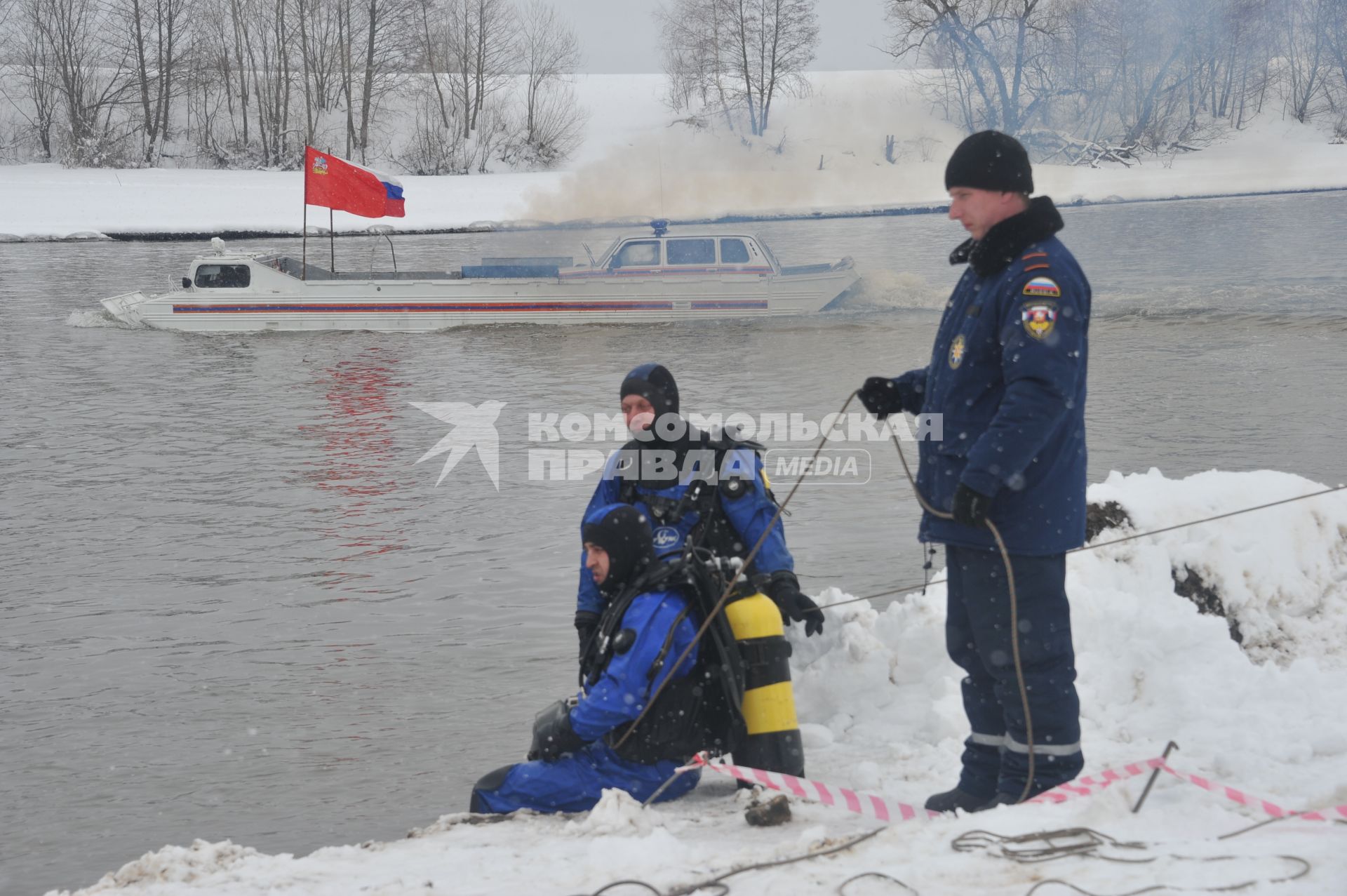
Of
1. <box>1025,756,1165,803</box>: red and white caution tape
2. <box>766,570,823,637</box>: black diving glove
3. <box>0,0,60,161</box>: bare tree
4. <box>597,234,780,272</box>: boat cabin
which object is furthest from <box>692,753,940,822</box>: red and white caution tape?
<box>0,0,60,161</box>: bare tree

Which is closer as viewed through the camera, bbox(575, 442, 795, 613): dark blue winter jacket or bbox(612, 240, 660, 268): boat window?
bbox(575, 442, 795, 613): dark blue winter jacket

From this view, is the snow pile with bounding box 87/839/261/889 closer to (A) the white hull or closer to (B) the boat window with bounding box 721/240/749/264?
(A) the white hull

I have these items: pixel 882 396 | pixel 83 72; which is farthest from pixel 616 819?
pixel 83 72

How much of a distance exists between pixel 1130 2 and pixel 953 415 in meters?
23.0

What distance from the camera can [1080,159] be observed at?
37062 millimetres

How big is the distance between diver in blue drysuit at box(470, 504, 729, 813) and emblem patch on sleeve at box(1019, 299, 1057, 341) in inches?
59.6

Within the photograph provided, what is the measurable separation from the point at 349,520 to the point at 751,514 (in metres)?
5.60

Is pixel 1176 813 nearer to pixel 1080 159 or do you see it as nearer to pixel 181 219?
pixel 1080 159

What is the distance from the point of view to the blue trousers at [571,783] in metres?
4.35

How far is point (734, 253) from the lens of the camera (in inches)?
826

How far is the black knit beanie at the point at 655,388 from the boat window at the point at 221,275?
1755cm

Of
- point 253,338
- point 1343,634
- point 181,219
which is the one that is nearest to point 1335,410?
point 1343,634

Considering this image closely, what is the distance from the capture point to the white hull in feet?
67.6

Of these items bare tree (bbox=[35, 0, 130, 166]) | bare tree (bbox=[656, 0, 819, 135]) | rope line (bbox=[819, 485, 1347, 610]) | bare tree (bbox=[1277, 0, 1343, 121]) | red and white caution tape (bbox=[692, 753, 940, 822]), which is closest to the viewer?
red and white caution tape (bbox=[692, 753, 940, 822])
